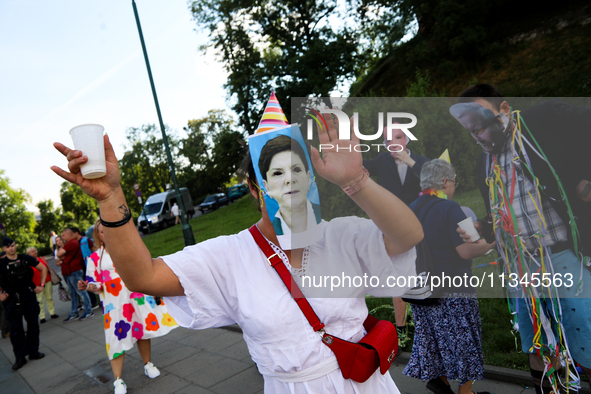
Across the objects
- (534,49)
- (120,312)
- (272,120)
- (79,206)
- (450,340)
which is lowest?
(79,206)

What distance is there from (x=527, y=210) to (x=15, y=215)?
170 ft

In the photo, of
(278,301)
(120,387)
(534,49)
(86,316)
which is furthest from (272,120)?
(534,49)

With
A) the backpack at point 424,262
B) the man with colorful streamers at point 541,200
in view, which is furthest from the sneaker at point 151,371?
the man with colorful streamers at point 541,200

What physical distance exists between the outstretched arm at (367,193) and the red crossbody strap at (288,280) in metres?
0.41

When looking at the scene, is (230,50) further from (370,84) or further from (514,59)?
(514,59)

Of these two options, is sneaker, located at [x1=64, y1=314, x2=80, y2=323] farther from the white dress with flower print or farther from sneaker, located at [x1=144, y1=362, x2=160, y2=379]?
the white dress with flower print

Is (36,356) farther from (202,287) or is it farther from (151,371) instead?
(202,287)

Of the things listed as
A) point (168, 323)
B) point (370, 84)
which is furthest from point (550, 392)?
point (370, 84)

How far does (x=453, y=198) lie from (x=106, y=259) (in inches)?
166

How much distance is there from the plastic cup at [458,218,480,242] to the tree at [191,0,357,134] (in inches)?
871

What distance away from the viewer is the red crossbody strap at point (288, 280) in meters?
1.63

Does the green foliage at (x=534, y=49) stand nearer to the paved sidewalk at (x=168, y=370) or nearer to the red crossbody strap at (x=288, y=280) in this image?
the paved sidewalk at (x=168, y=370)

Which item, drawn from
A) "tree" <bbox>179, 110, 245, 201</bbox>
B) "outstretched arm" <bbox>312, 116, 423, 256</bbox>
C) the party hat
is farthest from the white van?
"outstretched arm" <bbox>312, 116, 423, 256</bbox>

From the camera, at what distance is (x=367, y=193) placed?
1478mm
